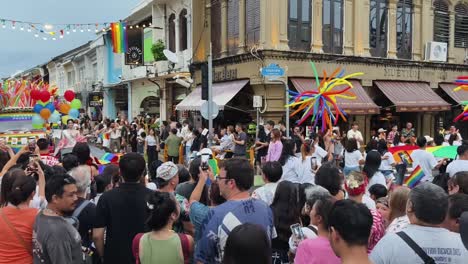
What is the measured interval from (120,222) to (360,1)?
57.0 ft

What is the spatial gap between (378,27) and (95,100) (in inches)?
940

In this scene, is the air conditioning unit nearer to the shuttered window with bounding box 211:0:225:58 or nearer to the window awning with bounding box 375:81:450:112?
the window awning with bounding box 375:81:450:112

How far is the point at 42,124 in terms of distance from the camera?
1355 centimetres

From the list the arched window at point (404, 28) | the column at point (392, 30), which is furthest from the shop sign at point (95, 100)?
the arched window at point (404, 28)

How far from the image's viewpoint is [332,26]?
18625 mm

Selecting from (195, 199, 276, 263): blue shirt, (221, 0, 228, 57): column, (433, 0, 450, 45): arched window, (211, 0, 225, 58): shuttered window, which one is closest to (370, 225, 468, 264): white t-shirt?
(195, 199, 276, 263): blue shirt

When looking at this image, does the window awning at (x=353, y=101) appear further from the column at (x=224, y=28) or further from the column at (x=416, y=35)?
the column at (x=416, y=35)

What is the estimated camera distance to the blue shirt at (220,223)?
336 centimetres

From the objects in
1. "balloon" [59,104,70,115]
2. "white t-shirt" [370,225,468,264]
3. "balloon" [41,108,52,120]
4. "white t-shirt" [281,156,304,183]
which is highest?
"balloon" [59,104,70,115]

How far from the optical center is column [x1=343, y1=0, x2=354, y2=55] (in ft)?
61.6

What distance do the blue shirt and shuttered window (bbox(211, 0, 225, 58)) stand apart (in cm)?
1716

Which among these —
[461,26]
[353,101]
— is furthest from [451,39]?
[353,101]

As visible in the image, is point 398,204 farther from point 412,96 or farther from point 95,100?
point 95,100

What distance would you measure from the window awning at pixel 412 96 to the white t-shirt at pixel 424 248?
16828 mm
